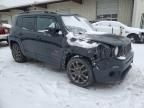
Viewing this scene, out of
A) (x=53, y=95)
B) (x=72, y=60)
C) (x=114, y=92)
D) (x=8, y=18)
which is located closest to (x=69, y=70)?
(x=72, y=60)

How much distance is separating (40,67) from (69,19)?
182 cm

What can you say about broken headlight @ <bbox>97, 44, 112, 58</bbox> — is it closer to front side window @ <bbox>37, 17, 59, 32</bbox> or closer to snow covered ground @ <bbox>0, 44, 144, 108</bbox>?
snow covered ground @ <bbox>0, 44, 144, 108</bbox>

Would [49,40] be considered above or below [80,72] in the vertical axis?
above

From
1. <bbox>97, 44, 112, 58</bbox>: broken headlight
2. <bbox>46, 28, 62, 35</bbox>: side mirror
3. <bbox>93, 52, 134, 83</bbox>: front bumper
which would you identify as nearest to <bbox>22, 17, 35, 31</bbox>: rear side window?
<bbox>46, 28, 62, 35</bbox>: side mirror

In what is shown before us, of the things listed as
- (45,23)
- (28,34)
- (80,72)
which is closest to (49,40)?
(45,23)

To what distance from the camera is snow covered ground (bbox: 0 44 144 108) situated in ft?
12.2

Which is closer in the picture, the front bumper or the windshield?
the front bumper

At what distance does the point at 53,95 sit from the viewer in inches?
161

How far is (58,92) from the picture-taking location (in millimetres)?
4223

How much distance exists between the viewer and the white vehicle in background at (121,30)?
11.1 m

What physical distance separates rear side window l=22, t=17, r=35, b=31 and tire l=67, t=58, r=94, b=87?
1.93 metres

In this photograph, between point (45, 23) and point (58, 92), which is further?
point (45, 23)

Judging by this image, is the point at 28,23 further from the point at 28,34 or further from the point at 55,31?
the point at 55,31

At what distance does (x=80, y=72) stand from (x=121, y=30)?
7833 mm
